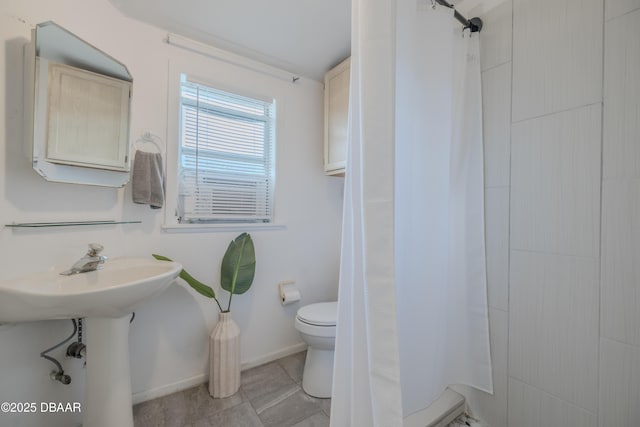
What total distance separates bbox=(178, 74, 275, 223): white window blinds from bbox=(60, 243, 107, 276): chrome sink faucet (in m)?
0.49

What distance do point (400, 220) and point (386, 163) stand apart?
333 mm

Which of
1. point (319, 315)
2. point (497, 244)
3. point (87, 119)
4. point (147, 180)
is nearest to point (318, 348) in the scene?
point (319, 315)

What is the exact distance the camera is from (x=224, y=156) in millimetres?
1748

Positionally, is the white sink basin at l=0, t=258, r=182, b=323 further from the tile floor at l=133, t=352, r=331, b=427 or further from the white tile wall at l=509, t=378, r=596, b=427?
the white tile wall at l=509, t=378, r=596, b=427

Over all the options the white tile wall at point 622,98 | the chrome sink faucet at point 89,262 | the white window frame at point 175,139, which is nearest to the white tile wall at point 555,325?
the white tile wall at point 622,98

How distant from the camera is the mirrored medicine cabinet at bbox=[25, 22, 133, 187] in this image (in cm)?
105

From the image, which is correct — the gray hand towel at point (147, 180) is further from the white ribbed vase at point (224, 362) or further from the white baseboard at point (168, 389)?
the white baseboard at point (168, 389)

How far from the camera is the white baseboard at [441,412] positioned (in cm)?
115

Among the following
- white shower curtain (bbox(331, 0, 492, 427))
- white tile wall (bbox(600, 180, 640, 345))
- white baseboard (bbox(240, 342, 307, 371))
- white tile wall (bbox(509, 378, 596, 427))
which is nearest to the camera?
white shower curtain (bbox(331, 0, 492, 427))

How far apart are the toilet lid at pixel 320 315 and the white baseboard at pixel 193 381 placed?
56cm

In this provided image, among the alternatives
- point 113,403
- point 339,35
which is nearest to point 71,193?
point 113,403

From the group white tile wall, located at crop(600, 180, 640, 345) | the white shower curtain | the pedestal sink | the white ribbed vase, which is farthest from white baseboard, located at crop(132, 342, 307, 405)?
white tile wall, located at crop(600, 180, 640, 345)

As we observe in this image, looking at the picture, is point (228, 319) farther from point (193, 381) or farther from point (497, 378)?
point (497, 378)

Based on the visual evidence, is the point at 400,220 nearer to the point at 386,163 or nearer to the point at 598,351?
the point at 386,163
